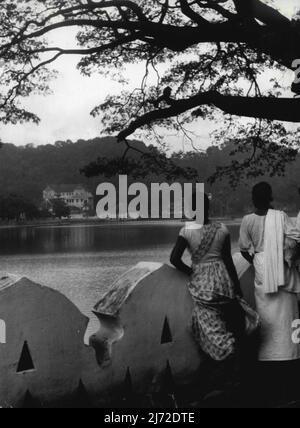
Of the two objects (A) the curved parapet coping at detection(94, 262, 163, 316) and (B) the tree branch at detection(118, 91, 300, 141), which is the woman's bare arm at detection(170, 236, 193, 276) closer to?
(A) the curved parapet coping at detection(94, 262, 163, 316)

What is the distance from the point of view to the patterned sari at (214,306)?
456cm

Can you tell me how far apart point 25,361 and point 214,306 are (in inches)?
55.3

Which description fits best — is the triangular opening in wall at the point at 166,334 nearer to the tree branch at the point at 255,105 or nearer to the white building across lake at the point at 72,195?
the tree branch at the point at 255,105

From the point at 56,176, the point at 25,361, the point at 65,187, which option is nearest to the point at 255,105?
the point at 25,361

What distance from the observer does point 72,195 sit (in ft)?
341

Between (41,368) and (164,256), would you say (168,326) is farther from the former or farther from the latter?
(164,256)

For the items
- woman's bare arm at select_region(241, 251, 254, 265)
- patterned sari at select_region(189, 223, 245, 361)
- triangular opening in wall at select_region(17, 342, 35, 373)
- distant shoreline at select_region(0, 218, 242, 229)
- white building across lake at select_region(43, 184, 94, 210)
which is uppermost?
white building across lake at select_region(43, 184, 94, 210)

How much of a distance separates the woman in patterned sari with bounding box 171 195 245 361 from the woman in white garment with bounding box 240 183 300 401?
29cm

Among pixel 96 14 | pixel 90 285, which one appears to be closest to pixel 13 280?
pixel 96 14

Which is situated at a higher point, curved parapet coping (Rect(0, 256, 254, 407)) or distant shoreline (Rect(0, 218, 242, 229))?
curved parapet coping (Rect(0, 256, 254, 407))

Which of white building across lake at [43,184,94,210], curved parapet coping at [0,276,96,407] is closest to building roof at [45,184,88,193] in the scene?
white building across lake at [43,184,94,210]

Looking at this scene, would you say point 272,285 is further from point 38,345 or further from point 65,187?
point 65,187

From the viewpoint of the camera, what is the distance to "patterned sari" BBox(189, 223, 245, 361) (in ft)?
15.0

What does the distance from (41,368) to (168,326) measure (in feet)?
3.48
